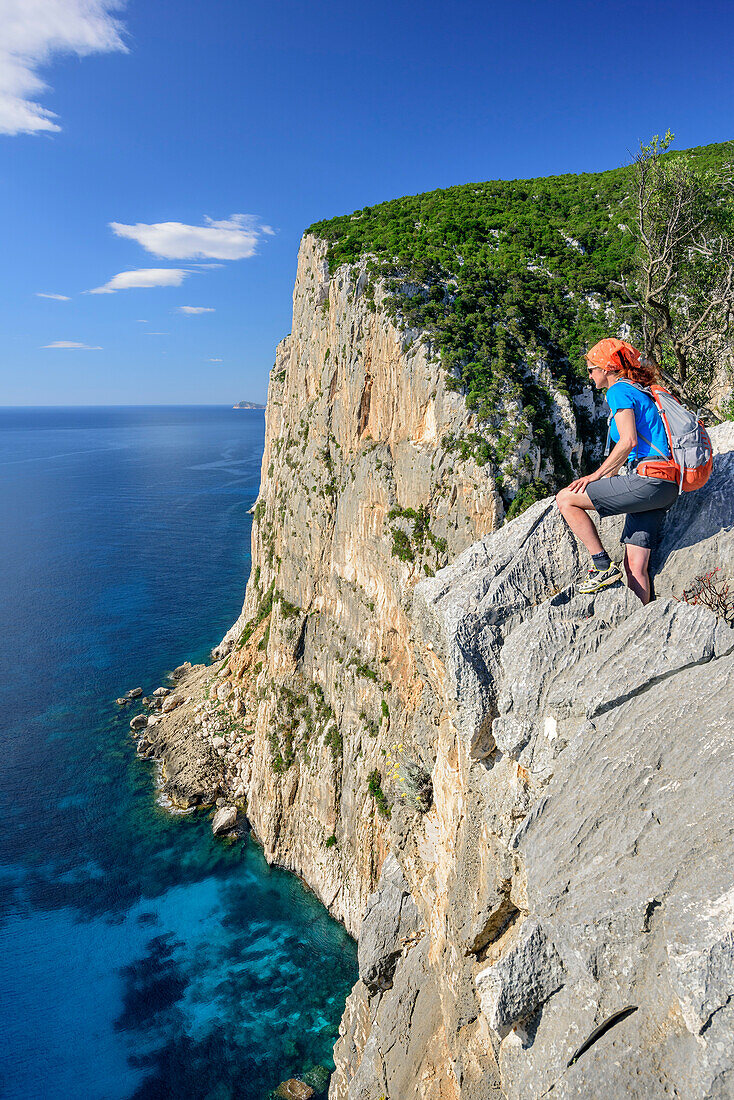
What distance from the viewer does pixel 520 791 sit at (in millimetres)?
10664

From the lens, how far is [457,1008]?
13.1 m

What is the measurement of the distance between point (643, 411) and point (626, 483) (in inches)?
46.7

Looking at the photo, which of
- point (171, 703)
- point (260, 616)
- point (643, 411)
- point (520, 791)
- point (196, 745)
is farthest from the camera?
point (171, 703)

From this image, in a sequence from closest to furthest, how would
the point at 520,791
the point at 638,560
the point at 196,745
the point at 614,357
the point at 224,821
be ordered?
the point at 614,357 → the point at 638,560 → the point at 520,791 → the point at 224,821 → the point at 196,745

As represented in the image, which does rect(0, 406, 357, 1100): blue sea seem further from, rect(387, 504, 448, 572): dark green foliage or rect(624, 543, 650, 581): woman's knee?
rect(624, 543, 650, 581): woman's knee

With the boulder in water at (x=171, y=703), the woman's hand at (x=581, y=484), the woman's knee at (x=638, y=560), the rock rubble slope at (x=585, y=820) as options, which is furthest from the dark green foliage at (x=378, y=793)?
the boulder in water at (x=171, y=703)

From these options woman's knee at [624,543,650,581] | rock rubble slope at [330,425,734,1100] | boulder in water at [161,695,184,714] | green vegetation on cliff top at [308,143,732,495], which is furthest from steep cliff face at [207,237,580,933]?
woman's knee at [624,543,650,581]

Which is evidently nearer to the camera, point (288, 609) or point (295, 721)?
point (295, 721)

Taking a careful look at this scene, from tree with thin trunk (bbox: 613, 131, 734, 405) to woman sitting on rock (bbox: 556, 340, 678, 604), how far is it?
896 centimetres

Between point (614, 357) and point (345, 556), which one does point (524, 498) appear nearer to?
point (345, 556)

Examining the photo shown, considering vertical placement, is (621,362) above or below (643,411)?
above

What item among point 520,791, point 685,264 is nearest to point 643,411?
point 520,791

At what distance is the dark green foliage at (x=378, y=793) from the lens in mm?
26188

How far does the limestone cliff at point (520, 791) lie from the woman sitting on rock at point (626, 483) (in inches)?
28.2
